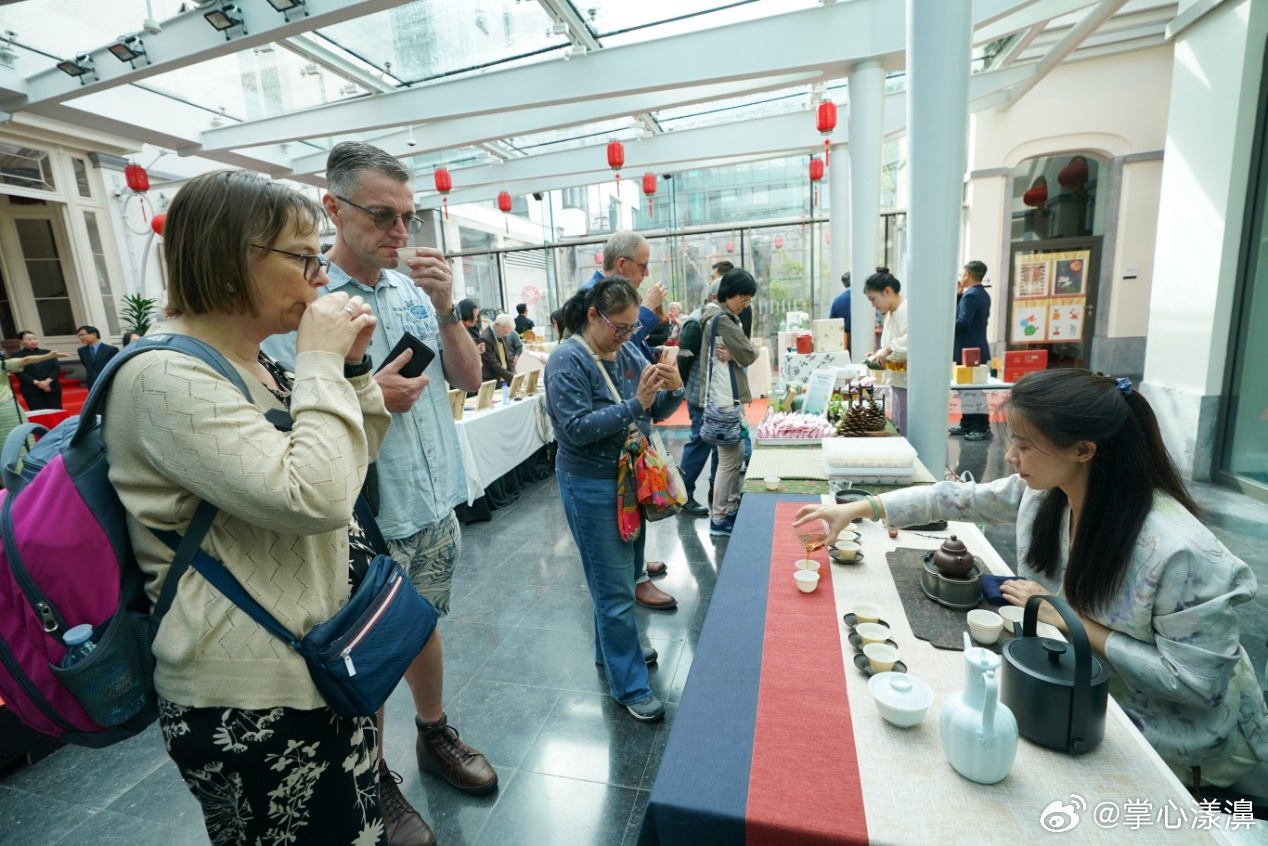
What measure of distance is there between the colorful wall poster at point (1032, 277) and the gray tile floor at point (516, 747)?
6642mm

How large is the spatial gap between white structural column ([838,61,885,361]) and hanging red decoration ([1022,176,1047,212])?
4501 millimetres

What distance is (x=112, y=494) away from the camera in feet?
2.83

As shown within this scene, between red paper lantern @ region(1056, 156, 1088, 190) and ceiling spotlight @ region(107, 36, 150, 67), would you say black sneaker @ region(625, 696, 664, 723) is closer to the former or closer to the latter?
ceiling spotlight @ region(107, 36, 150, 67)

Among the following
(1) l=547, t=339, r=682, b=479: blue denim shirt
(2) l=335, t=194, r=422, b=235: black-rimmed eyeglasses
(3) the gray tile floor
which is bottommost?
(3) the gray tile floor

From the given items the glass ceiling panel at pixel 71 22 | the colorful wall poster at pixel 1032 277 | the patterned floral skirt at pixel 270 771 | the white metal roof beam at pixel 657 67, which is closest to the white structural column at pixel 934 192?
the patterned floral skirt at pixel 270 771

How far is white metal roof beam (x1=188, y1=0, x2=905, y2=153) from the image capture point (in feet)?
17.6

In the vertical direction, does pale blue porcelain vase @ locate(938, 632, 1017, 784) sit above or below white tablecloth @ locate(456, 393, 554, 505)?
above

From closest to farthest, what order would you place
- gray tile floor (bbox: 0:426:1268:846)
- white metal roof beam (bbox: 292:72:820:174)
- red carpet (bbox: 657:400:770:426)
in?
gray tile floor (bbox: 0:426:1268:846) < white metal roof beam (bbox: 292:72:820:174) < red carpet (bbox: 657:400:770:426)

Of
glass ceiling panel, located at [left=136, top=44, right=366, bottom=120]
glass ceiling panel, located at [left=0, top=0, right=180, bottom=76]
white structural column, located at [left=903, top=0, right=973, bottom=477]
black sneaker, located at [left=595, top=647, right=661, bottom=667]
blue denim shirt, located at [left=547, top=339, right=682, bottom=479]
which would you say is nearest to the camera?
blue denim shirt, located at [left=547, top=339, right=682, bottom=479]

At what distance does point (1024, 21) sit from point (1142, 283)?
4.98m

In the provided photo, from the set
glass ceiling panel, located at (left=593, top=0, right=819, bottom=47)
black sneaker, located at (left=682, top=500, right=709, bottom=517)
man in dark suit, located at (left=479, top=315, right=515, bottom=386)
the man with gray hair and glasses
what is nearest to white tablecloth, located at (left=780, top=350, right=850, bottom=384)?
black sneaker, located at (left=682, top=500, right=709, bottom=517)

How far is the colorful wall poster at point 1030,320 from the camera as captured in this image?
29.7ft

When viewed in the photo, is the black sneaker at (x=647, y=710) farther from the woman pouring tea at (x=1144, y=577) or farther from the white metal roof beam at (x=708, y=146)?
the white metal roof beam at (x=708, y=146)

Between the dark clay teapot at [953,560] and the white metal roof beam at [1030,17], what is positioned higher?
the white metal roof beam at [1030,17]
